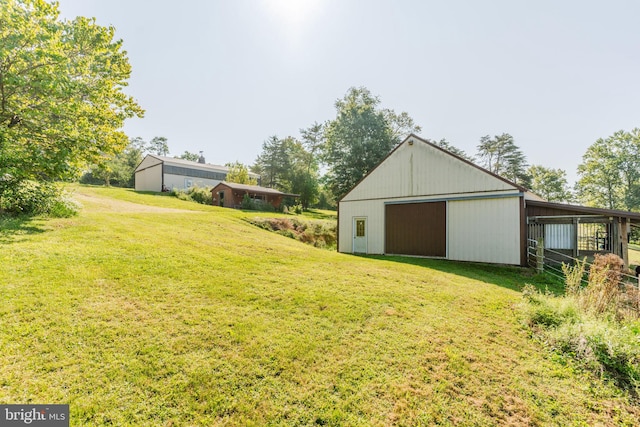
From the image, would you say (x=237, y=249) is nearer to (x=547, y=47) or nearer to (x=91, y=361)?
(x=91, y=361)

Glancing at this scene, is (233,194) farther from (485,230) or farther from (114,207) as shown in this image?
(485,230)

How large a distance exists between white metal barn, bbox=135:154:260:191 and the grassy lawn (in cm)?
3219

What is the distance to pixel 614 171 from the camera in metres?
38.5

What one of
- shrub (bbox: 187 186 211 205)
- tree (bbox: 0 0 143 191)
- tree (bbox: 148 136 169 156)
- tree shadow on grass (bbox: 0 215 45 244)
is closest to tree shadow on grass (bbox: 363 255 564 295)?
tree shadow on grass (bbox: 0 215 45 244)

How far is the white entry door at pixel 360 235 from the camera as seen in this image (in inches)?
582

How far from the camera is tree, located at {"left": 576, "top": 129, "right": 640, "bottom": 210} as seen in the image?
3741cm

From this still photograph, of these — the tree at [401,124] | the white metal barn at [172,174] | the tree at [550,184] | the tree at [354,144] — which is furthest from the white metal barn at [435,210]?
the tree at [550,184]

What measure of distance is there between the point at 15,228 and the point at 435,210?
14499mm

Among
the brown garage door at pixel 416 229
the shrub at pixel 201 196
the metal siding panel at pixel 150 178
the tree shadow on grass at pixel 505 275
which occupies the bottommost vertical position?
the tree shadow on grass at pixel 505 275

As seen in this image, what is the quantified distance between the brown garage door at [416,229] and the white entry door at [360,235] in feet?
4.51

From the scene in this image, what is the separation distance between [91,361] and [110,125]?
11.7 m

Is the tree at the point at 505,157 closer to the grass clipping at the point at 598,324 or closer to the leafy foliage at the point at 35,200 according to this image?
the grass clipping at the point at 598,324

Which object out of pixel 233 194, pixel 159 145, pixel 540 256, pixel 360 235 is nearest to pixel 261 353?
pixel 540 256

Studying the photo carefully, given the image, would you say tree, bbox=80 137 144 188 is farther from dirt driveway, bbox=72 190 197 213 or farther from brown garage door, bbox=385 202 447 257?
brown garage door, bbox=385 202 447 257
